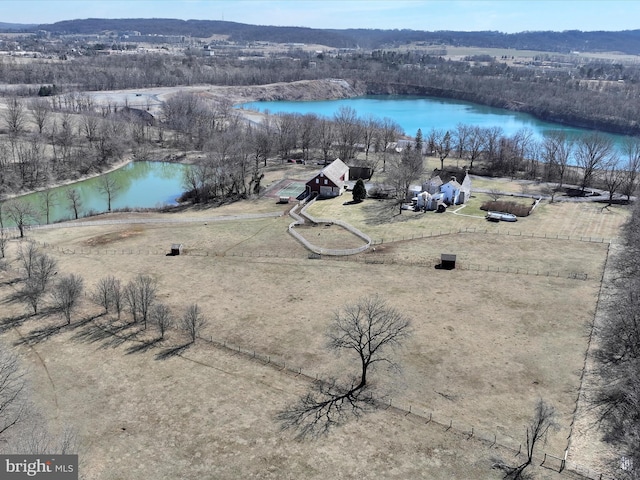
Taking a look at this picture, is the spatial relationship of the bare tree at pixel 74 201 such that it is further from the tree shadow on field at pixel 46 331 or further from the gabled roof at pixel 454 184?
the gabled roof at pixel 454 184

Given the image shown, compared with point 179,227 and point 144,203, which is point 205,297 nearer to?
point 179,227

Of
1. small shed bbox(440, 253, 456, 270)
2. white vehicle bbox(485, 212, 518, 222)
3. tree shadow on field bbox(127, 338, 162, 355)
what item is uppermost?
white vehicle bbox(485, 212, 518, 222)

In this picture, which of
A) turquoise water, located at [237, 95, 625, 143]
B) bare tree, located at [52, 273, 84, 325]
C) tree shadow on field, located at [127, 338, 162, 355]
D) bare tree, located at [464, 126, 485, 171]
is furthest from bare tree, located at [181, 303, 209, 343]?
turquoise water, located at [237, 95, 625, 143]

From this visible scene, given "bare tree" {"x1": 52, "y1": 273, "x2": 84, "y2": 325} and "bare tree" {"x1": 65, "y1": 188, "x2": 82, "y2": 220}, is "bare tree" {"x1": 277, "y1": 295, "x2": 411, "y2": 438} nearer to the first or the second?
"bare tree" {"x1": 52, "y1": 273, "x2": 84, "y2": 325}

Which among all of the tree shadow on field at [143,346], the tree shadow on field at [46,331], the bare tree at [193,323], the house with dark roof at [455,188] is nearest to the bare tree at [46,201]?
the tree shadow on field at [46,331]

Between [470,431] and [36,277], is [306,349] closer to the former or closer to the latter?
[470,431]

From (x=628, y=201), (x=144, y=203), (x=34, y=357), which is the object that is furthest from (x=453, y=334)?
(x=144, y=203)

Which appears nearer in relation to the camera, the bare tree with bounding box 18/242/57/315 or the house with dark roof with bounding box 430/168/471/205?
the bare tree with bounding box 18/242/57/315
